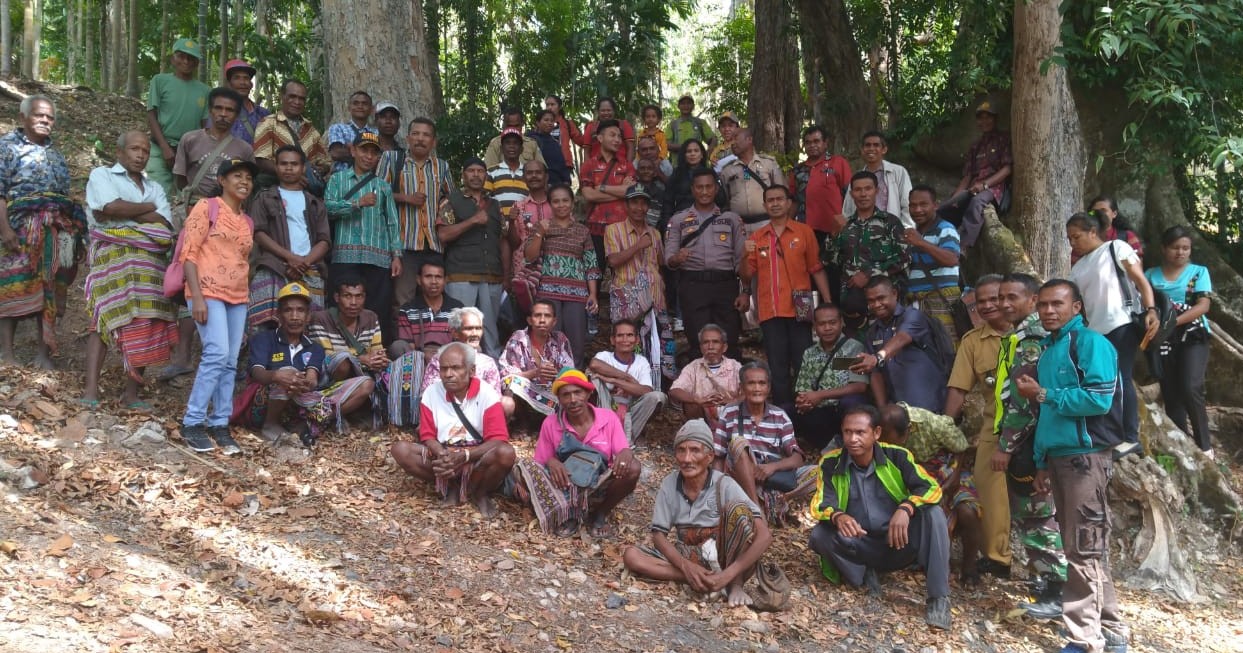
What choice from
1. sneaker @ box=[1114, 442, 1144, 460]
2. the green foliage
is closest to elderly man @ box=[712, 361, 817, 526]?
sneaker @ box=[1114, 442, 1144, 460]

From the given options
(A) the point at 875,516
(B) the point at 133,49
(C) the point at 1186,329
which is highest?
(B) the point at 133,49

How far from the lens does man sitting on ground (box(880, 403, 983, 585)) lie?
613 cm

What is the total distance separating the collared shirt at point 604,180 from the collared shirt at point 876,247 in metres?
2.17

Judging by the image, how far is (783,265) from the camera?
804cm

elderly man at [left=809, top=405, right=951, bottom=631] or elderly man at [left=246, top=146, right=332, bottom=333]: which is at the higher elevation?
elderly man at [left=246, top=146, right=332, bottom=333]

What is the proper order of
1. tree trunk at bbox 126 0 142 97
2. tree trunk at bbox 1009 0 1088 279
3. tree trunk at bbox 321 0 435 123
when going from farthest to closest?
tree trunk at bbox 126 0 142 97 < tree trunk at bbox 321 0 435 123 < tree trunk at bbox 1009 0 1088 279

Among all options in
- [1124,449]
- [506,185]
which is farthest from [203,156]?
[1124,449]

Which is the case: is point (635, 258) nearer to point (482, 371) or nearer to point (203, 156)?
point (482, 371)

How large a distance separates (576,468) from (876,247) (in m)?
3.30

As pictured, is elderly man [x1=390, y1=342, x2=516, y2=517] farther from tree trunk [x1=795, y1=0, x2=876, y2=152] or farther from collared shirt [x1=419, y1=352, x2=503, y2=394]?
tree trunk [x1=795, y1=0, x2=876, y2=152]

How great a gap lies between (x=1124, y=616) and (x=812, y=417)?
261cm

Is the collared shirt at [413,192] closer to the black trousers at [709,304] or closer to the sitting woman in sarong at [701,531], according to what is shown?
the black trousers at [709,304]

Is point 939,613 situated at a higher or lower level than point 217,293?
lower

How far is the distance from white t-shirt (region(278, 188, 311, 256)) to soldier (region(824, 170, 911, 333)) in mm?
4415
